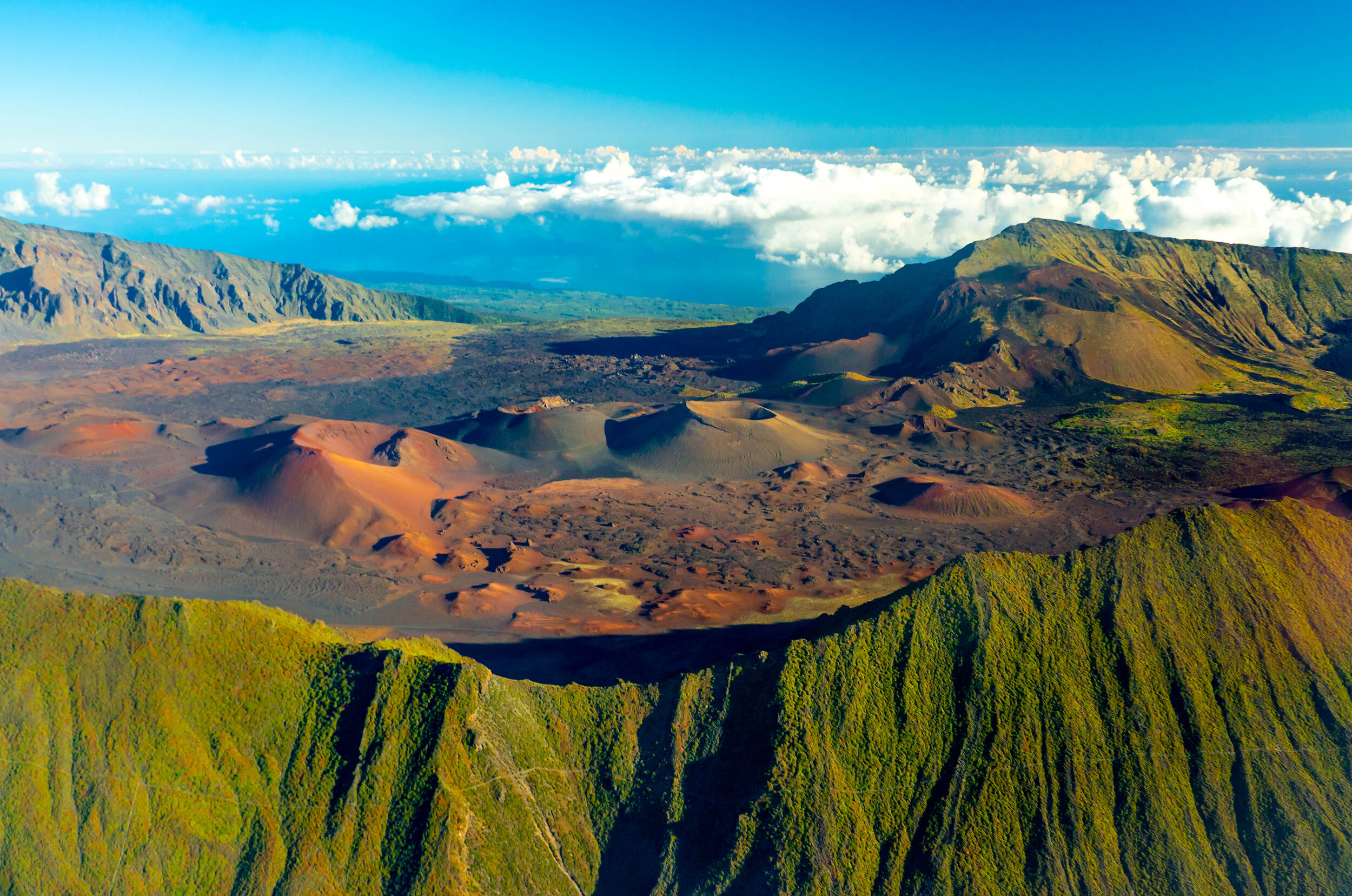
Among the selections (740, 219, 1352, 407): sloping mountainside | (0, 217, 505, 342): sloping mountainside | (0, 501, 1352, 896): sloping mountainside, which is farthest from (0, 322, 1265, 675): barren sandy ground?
(0, 217, 505, 342): sloping mountainside

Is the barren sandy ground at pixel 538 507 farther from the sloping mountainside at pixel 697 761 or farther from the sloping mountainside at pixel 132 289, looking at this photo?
Result: the sloping mountainside at pixel 132 289

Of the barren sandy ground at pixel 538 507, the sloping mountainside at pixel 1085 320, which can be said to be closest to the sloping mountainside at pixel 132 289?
the barren sandy ground at pixel 538 507

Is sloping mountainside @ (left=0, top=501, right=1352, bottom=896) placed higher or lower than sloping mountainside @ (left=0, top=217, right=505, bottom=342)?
lower

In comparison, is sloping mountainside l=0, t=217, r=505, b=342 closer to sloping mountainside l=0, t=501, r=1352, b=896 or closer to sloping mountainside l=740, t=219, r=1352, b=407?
sloping mountainside l=740, t=219, r=1352, b=407

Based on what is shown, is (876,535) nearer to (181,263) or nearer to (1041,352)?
(1041,352)

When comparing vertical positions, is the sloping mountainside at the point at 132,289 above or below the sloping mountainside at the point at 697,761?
above

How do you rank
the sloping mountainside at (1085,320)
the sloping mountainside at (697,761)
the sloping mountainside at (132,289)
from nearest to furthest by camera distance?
the sloping mountainside at (697,761)
the sloping mountainside at (1085,320)
the sloping mountainside at (132,289)
